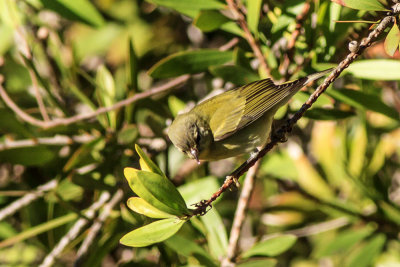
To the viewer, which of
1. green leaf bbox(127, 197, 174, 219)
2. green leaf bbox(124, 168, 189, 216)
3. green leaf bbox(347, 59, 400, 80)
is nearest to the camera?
green leaf bbox(124, 168, 189, 216)

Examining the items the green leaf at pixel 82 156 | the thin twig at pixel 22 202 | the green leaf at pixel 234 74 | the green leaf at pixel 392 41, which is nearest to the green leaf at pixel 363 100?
the green leaf at pixel 234 74

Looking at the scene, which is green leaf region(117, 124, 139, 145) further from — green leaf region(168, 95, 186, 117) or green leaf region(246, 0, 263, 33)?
green leaf region(246, 0, 263, 33)

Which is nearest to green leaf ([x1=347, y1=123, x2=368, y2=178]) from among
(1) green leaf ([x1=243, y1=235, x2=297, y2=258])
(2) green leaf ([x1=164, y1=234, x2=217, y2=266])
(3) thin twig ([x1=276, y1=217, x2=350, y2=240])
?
(3) thin twig ([x1=276, y1=217, x2=350, y2=240])

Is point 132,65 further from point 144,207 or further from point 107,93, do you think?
point 144,207

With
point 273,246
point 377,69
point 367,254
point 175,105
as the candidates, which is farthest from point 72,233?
point 377,69

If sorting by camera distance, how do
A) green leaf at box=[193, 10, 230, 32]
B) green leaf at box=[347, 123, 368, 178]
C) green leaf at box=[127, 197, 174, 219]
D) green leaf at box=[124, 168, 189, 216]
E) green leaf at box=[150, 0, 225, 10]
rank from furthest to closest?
green leaf at box=[347, 123, 368, 178] → green leaf at box=[150, 0, 225, 10] → green leaf at box=[193, 10, 230, 32] → green leaf at box=[127, 197, 174, 219] → green leaf at box=[124, 168, 189, 216]

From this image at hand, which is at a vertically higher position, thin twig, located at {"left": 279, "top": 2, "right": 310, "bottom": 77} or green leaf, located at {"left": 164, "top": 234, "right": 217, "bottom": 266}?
thin twig, located at {"left": 279, "top": 2, "right": 310, "bottom": 77}

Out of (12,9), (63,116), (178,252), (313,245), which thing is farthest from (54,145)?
(313,245)

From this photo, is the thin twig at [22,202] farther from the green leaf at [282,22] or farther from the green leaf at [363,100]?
the green leaf at [363,100]

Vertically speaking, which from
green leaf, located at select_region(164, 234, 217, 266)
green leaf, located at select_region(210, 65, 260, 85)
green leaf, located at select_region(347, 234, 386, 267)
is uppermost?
green leaf, located at select_region(210, 65, 260, 85)
